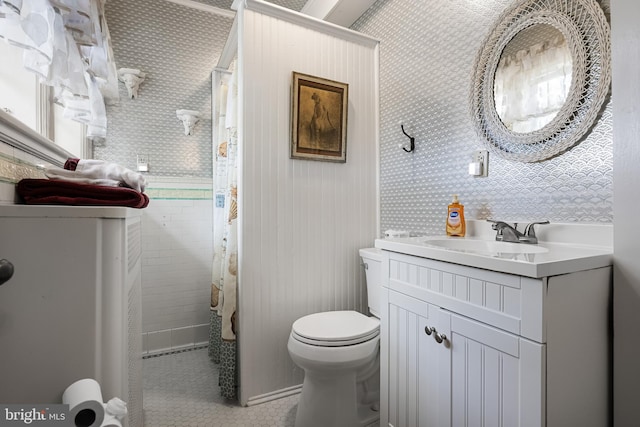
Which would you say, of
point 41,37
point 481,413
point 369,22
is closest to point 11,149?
point 41,37

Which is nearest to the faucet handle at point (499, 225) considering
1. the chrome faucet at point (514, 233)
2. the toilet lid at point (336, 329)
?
the chrome faucet at point (514, 233)

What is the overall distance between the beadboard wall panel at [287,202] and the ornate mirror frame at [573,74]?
0.89 m

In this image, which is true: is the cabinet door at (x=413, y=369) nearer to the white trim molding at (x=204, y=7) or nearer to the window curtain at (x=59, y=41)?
the window curtain at (x=59, y=41)

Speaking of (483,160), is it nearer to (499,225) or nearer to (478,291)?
(499,225)

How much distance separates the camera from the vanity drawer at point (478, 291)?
2.66ft

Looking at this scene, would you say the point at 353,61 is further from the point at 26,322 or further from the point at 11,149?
the point at 26,322

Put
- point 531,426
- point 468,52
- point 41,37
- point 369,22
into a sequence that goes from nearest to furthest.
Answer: point 531,426, point 41,37, point 468,52, point 369,22

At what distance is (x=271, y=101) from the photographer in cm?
190

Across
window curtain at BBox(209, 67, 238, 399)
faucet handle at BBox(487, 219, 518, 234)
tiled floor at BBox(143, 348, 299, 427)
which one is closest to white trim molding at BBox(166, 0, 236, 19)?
window curtain at BBox(209, 67, 238, 399)

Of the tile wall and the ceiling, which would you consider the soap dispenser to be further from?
→ the ceiling

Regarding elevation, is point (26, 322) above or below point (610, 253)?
below

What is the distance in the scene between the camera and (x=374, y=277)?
1.86 metres

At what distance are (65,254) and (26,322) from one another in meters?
0.15

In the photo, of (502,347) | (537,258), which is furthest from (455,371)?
(537,258)
